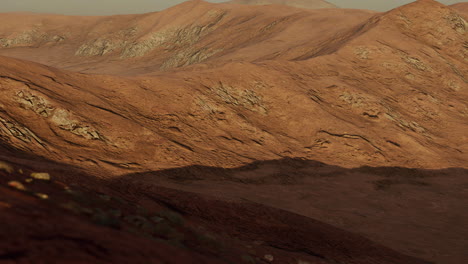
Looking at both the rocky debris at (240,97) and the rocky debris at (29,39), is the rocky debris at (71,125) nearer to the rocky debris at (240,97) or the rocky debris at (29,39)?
the rocky debris at (240,97)

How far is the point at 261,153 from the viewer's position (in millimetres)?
18219

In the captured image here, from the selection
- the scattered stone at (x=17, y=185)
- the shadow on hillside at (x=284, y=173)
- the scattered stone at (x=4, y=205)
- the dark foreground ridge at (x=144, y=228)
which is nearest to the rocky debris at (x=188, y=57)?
the shadow on hillside at (x=284, y=173)

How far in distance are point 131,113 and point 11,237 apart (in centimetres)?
1337

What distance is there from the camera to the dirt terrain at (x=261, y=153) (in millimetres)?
6582

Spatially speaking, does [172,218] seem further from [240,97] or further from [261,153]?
[240,97]

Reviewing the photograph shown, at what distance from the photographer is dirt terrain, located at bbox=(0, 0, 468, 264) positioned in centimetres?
658

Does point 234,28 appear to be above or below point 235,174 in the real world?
above

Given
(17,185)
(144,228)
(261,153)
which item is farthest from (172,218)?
(261,153)

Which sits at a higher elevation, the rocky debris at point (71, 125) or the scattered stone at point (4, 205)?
the scattered stone at point (4, 205)

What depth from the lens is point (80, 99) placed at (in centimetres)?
1658

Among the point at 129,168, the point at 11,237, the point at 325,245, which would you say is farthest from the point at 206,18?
the point at 11,237

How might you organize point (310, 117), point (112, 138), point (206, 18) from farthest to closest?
point (206, 18) → point (310, 117) → point (112, 138)

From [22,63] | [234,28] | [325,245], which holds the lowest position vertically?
[325,245]

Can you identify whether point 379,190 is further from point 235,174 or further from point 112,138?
point 112,138
